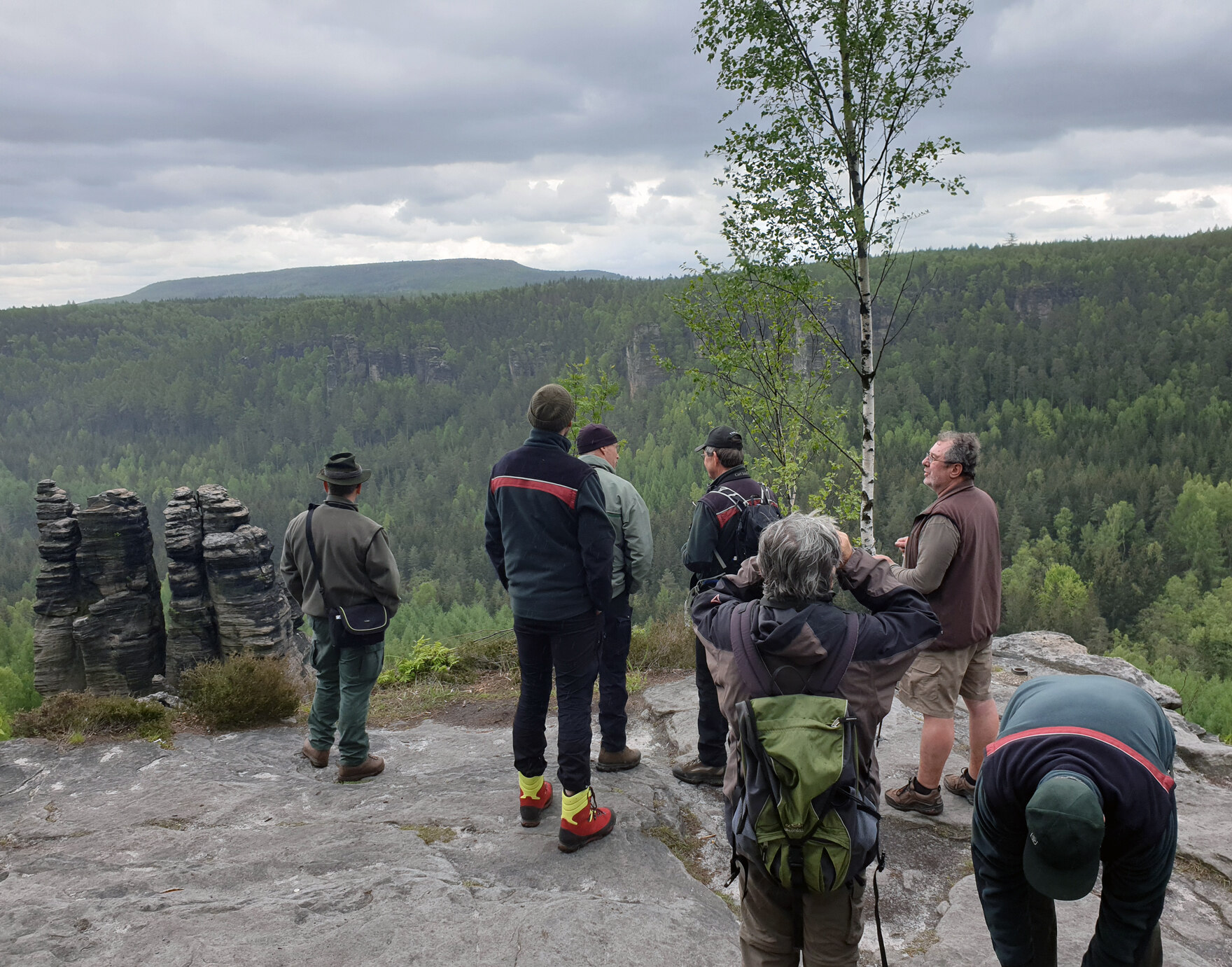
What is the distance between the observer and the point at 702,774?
517 centimetres

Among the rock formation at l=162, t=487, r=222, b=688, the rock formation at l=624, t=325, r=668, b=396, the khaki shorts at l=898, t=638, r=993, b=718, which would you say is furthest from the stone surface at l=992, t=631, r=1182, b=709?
the rock formation at l=624, t=325, r=668, b=396

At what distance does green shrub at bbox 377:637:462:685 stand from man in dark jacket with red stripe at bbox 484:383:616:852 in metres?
5.18

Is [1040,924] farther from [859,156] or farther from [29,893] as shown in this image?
[859,156]

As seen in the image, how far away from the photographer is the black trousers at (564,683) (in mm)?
4266

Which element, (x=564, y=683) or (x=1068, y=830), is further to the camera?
(x=564, y=683)

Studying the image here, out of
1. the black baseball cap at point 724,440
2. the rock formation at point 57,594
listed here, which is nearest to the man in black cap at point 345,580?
the black baseball cap at point 724,440

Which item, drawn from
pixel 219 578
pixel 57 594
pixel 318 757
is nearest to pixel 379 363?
pixel 57 594

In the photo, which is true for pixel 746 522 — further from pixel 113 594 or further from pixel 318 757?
pixel 113 594

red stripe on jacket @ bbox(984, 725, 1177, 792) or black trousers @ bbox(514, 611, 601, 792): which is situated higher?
red stripe on jacket @ bbox(984, 725, 1177, 792)

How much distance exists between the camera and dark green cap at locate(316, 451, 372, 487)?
5266 millimetres

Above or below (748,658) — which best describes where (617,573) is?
below

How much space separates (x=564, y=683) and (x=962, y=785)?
2654 mm

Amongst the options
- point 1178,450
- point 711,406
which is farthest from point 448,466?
point 1178,450

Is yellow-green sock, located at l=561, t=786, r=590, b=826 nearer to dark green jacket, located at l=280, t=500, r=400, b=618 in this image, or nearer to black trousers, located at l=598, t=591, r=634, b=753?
black trousers, located at l=598, t=591, r=634, b=753
